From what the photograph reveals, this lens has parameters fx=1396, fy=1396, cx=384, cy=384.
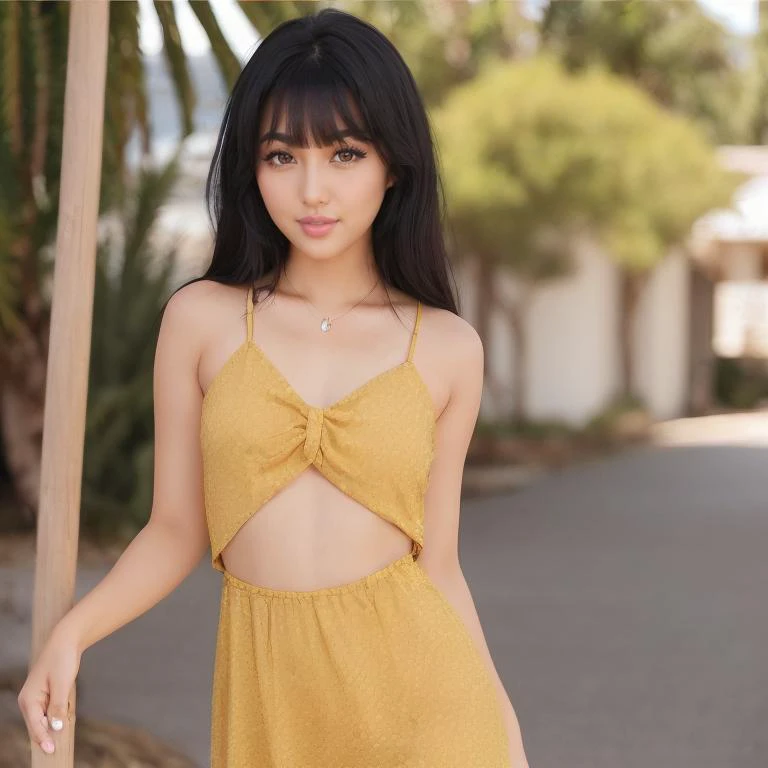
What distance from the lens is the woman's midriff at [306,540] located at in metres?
1.86

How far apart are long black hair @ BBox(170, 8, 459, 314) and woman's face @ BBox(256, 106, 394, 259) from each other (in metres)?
0.02

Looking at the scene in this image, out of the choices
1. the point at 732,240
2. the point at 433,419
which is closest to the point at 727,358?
the point at 732,240

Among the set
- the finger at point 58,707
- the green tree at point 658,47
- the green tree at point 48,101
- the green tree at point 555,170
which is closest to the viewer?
the finger at point 58,707

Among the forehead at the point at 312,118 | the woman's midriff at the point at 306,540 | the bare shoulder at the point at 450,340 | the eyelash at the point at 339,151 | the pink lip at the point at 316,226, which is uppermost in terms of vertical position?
the forehead at the point at 312,118

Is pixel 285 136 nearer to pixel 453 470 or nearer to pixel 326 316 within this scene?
pixel 326 316

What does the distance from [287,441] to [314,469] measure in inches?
2.7

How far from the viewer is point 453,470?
6.66 feet

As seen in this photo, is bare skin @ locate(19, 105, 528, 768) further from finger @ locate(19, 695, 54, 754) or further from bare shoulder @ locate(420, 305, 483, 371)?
finger @ locate(19, 695, 54, 754)

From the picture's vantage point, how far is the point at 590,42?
64.7 feet

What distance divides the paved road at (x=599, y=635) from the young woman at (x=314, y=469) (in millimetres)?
3429

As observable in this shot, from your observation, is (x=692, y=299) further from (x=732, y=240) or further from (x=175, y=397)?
(x=175, y=397)

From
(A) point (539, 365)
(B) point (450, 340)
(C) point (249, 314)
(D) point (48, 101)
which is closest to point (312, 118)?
(C) point (249, 314)

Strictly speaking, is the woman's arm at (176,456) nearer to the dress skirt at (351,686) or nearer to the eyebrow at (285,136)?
the dress skirt at (351,686)

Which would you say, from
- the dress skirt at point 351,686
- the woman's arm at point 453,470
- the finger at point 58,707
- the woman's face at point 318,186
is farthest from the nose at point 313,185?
the finger at point 58,707
